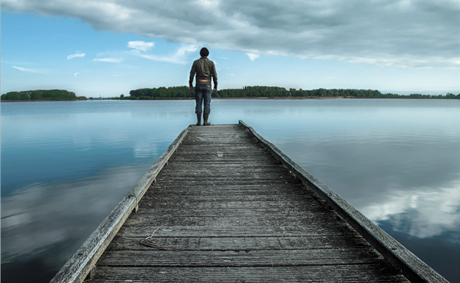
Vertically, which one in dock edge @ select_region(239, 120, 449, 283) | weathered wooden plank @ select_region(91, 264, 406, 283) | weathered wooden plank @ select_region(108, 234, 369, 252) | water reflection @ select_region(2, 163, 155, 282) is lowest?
water reflection @ select_region(2, 163, 155, 282)

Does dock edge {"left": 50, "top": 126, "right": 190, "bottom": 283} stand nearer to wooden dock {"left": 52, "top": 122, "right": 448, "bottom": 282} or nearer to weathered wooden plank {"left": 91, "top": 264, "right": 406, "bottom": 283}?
wooden dock {"left": 52, "top": 122, "right": 448, "bottom": 282}

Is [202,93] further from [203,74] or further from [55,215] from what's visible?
[55,215]

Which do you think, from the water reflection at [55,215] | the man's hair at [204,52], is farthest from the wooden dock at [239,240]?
the man's hair at [204,52]

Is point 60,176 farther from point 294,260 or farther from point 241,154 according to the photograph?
point 294,260

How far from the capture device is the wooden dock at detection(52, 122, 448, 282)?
2020 millimetres

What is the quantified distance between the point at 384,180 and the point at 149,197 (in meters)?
7.85

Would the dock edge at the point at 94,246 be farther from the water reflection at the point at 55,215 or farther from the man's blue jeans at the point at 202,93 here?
the man's blue jeans at the point at 202,93

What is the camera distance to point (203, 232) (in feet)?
8.73

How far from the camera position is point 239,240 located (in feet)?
8.21

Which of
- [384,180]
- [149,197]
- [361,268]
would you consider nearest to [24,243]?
[149,197]

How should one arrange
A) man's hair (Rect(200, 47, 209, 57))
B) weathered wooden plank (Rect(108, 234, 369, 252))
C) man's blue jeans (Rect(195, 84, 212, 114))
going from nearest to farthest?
weathered wooden plank (Rect(108, 234, 369, 252)) → man's hair (Rect(200, 47, 209, 57)) → man's blue jeans (Rect(195, 84, 212, 114))

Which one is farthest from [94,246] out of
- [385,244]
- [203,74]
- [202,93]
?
[202,93]

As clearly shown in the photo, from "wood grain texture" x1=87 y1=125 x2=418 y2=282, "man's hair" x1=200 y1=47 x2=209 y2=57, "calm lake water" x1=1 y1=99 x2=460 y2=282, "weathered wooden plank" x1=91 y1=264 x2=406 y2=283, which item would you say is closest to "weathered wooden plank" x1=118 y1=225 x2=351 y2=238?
"wood grain texture" x1=87 y1=125 x2=418 y2=282

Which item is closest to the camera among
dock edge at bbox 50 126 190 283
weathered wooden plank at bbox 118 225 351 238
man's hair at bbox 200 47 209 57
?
dock edge at bbox 50 126 190 283
